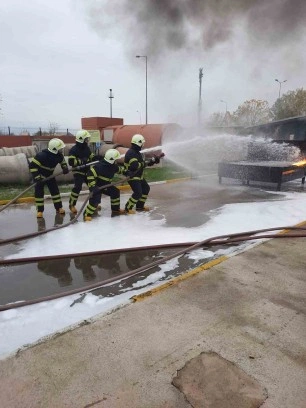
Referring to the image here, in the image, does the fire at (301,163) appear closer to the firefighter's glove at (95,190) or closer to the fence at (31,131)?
the firefighter's glove at (95,190)

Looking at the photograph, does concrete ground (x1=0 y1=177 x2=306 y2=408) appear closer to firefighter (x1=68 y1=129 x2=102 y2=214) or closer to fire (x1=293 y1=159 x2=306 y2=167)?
firefighter (x1=68 y1=129 x2=102 y2=214)

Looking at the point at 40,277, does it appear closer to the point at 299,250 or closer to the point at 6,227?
the point at 6,227

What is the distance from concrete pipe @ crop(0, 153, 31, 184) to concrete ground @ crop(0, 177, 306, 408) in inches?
286

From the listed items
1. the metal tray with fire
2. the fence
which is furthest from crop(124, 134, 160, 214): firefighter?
the fence

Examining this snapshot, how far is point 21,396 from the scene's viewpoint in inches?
81.2

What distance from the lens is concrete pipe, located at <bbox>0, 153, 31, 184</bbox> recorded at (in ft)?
30.0

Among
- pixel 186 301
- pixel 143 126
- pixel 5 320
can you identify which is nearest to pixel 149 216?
pixel 186 301

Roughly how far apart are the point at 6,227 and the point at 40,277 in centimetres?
244

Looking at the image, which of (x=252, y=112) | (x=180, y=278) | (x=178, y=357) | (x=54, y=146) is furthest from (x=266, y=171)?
(x=252, y=112)

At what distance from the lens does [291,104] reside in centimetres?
3469

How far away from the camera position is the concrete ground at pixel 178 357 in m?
2.08

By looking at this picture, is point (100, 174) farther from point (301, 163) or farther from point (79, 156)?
point (301, 163)

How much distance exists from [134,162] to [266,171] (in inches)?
175

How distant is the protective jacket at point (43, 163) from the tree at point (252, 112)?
41368 millimetres
